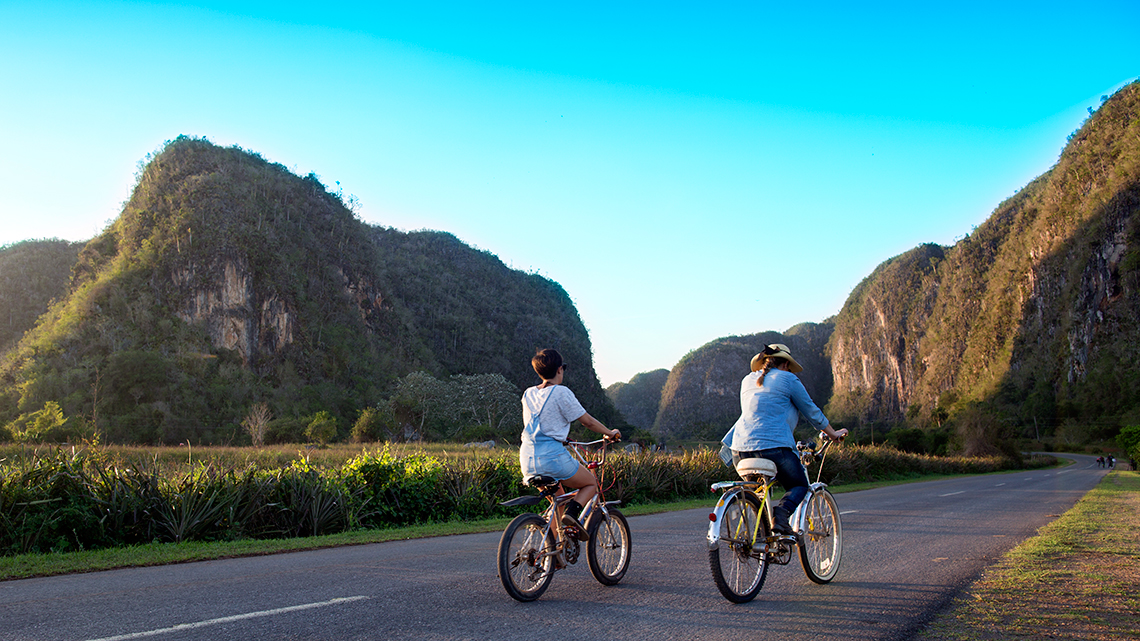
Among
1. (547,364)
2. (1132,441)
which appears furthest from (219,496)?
(1132,441)

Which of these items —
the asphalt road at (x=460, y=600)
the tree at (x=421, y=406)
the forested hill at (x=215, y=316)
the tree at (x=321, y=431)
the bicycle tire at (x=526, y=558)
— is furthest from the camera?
the tree at (x=421, y=406)

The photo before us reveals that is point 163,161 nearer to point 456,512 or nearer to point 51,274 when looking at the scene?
point 51,274

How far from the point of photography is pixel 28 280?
104 m

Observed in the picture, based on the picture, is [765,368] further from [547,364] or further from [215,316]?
[215,316]

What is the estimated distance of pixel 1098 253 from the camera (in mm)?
93500

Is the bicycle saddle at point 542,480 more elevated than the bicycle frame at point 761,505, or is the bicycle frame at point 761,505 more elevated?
the bicycle saddle at point 542,480

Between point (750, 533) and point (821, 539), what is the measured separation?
42.4 inches

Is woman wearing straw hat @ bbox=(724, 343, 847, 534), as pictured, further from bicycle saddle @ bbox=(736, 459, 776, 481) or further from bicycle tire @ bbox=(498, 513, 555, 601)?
bicycle tire @ bbox=(498, 513, 555, 601)

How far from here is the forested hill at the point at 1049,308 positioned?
85625 mm

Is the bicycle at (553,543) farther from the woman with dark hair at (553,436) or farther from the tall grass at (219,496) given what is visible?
the tall grass at (219,496)

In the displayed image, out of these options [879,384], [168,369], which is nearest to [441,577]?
[168,369]

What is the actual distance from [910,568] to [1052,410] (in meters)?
102

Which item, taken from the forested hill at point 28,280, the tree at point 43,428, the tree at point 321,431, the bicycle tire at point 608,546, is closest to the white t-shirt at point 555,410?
the bicycle tire at point 608,546

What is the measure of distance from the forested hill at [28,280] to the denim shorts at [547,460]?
109214 mm
